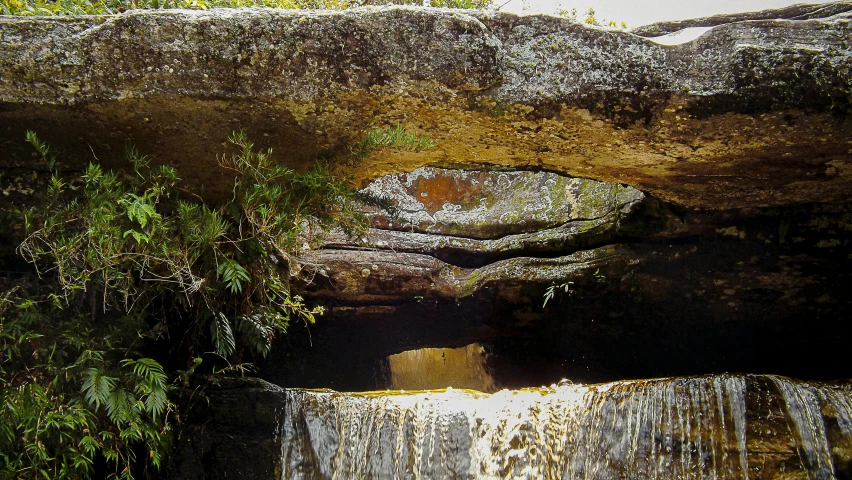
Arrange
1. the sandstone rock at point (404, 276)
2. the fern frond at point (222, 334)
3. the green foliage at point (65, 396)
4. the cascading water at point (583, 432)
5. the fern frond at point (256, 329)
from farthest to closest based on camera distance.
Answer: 1. the sandstone rock at point (404, 276)
2. the fern frond at point (256, 329)
3. the fern frond at point (222, 334)
4. the cascading water at point (583, 432)
5. the green foliage at point (65, 396)

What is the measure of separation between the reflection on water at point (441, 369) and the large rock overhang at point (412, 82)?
450 cm

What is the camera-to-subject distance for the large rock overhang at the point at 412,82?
354cm

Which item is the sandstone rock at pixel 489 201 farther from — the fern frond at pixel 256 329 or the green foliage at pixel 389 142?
the green foliage at pixel 389 142

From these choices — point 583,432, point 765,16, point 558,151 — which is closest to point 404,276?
point 583,432

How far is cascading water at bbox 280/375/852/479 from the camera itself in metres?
3.79

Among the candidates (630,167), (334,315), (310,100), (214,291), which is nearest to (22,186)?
(214,291)

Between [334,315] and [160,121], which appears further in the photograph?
[334,315]

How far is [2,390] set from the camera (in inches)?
139

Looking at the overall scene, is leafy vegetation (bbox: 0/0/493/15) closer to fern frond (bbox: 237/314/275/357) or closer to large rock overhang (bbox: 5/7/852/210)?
large rock overhang (bbox: 5/7/852/210)

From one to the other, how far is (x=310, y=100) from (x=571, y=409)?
2.72 m

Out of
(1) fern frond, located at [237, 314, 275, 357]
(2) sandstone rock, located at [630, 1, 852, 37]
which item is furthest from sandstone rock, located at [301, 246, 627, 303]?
(2) sandstone rock, located at [630, 1, 852, 37]

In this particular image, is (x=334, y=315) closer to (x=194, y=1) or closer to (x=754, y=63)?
(x=194, y=1)

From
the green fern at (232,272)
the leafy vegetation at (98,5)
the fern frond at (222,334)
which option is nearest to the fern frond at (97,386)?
the fern frond at (222,334)

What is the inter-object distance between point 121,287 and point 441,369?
17.0 ft
